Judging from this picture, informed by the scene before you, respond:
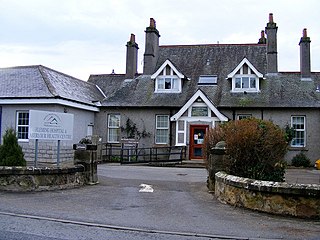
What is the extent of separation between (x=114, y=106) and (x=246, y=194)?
19118 millimetres

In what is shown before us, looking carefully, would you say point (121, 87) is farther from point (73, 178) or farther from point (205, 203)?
point (205, 203)

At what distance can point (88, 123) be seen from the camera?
27344 mm

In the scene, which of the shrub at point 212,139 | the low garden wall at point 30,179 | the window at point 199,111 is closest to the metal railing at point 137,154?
the window at point 199,111

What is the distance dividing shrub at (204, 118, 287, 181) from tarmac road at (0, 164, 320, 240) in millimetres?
1357

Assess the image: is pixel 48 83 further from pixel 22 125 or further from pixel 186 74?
pixel 186 74

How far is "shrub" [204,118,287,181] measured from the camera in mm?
11430

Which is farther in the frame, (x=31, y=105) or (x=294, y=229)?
(x=31, y=105)

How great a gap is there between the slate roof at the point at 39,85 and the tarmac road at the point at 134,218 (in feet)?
39.4

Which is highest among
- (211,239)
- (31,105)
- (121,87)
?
(121,87)

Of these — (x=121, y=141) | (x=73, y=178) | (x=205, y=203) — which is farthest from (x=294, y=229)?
(x=121, y=141)

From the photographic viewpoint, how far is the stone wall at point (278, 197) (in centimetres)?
881

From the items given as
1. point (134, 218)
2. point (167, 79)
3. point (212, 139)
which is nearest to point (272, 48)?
point (167, 79)

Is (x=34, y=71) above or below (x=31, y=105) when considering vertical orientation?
above

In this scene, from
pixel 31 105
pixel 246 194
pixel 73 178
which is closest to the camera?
pixel 246 194
